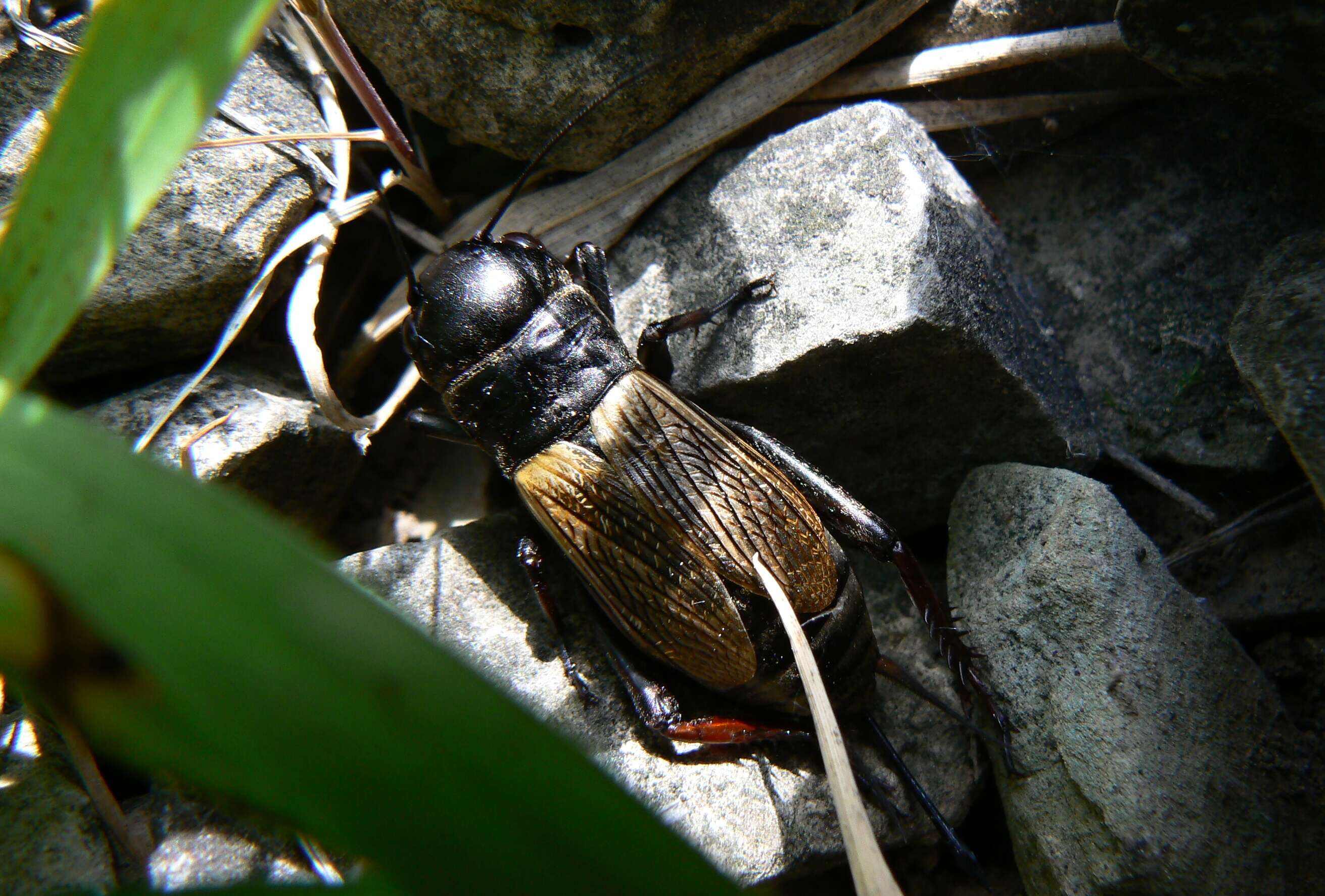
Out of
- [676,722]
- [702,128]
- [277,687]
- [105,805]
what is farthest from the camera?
[702,128]

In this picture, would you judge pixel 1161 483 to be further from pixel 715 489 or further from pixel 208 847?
pixel 208 847

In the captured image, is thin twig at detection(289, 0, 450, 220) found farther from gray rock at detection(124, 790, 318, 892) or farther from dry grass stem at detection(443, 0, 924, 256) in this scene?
gray rock at detection(124, 790, 318, 892)

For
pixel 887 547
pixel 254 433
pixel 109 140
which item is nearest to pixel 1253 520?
pixel 887 547

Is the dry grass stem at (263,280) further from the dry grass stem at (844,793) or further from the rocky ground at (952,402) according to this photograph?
the dry grass stem at (844,793)

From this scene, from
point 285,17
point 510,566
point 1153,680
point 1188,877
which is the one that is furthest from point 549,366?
point 1188,877

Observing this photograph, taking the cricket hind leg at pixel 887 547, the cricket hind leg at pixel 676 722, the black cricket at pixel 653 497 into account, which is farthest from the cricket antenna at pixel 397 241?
the cricket hind leg at pixel 676 722

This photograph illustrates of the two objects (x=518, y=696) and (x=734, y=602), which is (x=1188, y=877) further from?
(x=518, y=696)
